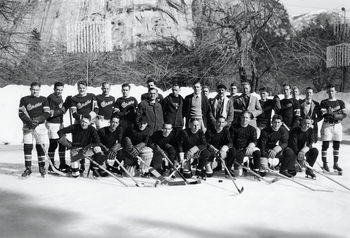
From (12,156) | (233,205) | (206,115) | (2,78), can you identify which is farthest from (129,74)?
(233,205)

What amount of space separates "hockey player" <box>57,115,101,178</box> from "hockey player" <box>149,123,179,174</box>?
88 centimetres

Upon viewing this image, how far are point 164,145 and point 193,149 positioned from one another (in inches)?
19.0

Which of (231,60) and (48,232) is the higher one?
(231,60)

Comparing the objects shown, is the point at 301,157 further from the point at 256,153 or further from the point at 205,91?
the point at 205,91

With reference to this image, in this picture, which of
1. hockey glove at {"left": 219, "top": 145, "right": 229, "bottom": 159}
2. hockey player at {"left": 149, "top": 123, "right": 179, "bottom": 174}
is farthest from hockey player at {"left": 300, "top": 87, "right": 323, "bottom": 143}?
hockey player at {"left": 149, "top": 123, "right": 179, "bottom": 174}

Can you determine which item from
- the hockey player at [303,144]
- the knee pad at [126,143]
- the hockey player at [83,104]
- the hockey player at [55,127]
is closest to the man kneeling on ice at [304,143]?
the hockey player at [303,144]

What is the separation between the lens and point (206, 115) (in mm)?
7727

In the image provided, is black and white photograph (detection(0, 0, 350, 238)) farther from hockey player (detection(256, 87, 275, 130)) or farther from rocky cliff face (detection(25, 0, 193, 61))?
rocky cliff face (detection(25, 0, 193, 61))

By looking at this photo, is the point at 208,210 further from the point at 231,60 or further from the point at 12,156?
the point at 231,60

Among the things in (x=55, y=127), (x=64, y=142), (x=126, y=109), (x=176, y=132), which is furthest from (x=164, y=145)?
(x=55, y=127)

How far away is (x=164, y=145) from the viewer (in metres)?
6.96

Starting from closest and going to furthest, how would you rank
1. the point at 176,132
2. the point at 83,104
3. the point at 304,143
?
the point at 304,143 < the point at 176,132 < the point at 83,104

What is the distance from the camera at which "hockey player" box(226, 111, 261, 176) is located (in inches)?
269

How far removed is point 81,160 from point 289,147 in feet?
10.7
